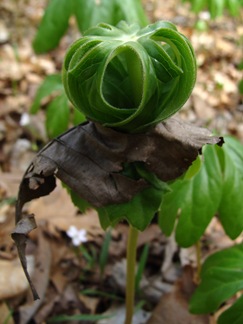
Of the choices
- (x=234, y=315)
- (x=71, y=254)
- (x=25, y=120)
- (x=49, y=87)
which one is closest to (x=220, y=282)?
(x=234, y=315)

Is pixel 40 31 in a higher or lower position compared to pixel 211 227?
higher

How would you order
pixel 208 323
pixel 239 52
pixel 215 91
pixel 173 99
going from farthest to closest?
pixel 239 52
pixel 215 91
pixel 208 323
pixel 173 99

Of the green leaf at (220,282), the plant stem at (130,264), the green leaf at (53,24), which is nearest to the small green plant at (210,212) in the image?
the green leaf at (220,282)

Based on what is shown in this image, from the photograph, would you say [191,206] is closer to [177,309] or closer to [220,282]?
[220,282]

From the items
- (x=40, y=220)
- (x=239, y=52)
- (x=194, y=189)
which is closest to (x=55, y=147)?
(x=194, y=189)

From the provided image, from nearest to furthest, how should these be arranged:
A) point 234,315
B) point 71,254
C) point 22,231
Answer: point 22,231, point 234,315, point 71,254

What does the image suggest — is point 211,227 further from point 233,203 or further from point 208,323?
point 233,203

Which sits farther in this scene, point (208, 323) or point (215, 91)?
point (215, 91)

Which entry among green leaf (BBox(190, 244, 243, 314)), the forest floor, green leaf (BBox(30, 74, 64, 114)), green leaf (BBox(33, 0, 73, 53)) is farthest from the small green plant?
green leaf (BBox(33, 0, 73, 53))
